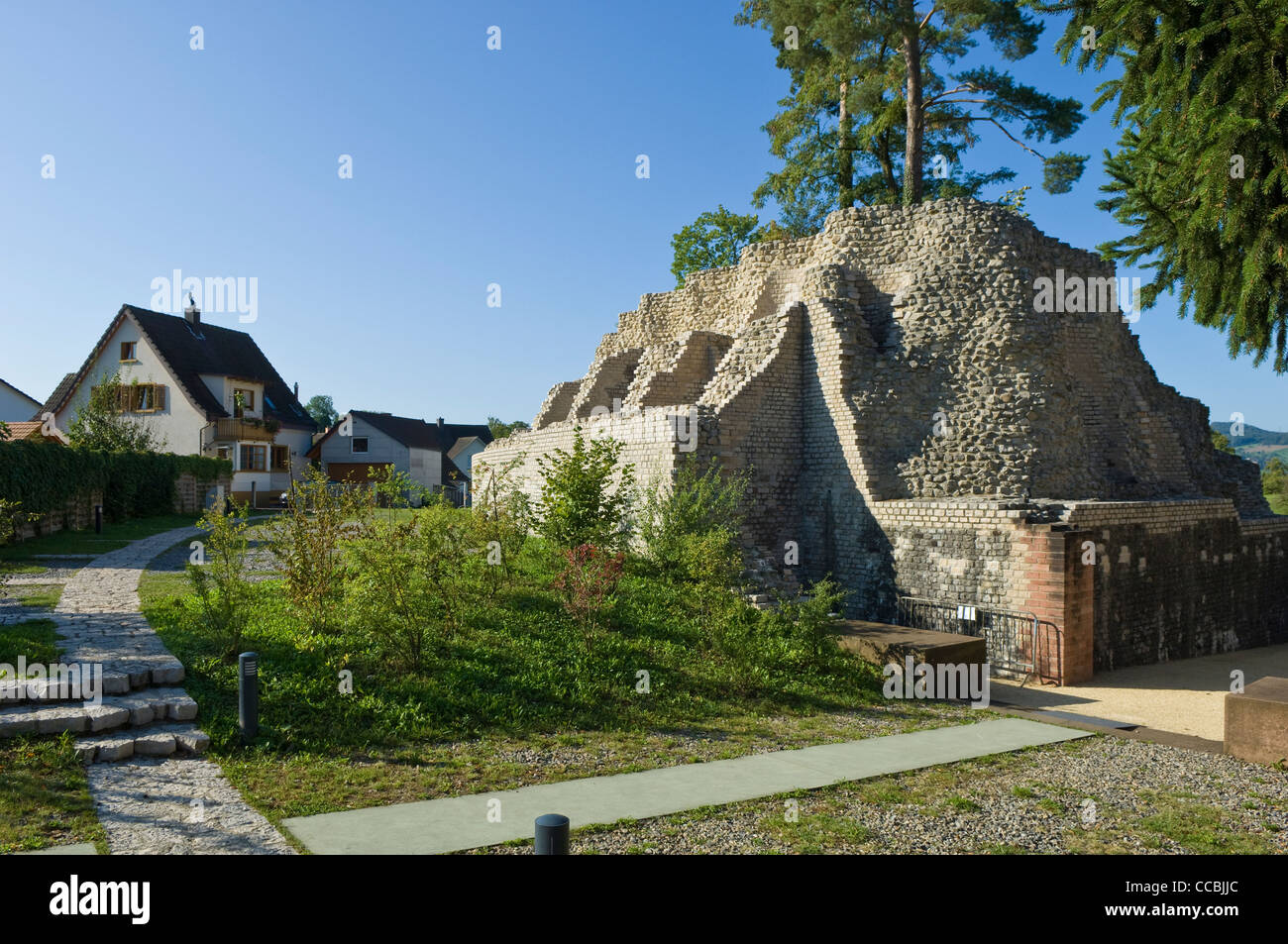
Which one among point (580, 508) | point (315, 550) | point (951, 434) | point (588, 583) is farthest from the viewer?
point (951, 434)

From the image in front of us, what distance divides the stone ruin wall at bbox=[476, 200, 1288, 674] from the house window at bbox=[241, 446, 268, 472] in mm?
27559

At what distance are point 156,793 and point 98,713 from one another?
5.46ft

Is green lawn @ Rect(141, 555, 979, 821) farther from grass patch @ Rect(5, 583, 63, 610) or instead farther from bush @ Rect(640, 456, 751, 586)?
grass patch @ Rect(5, 583, 63, 610)

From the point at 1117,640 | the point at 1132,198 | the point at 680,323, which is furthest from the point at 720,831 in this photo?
the point at 680,323

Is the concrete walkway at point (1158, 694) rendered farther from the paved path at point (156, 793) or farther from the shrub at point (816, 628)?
the paved path at point (156, 793)

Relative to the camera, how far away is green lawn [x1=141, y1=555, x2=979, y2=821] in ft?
22.8

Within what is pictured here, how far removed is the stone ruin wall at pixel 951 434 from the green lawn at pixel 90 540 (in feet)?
42.6

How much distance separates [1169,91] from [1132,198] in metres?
2.07

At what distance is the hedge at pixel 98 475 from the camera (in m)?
20.6

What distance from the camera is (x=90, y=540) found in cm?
2212

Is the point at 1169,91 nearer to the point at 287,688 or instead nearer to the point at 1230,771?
the point at 1230,771

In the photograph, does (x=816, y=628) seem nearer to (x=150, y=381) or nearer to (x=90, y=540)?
(x=90, y=540)

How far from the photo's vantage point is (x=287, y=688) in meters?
8.36

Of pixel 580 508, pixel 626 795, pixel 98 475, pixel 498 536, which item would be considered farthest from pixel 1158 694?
pixel 98 475
